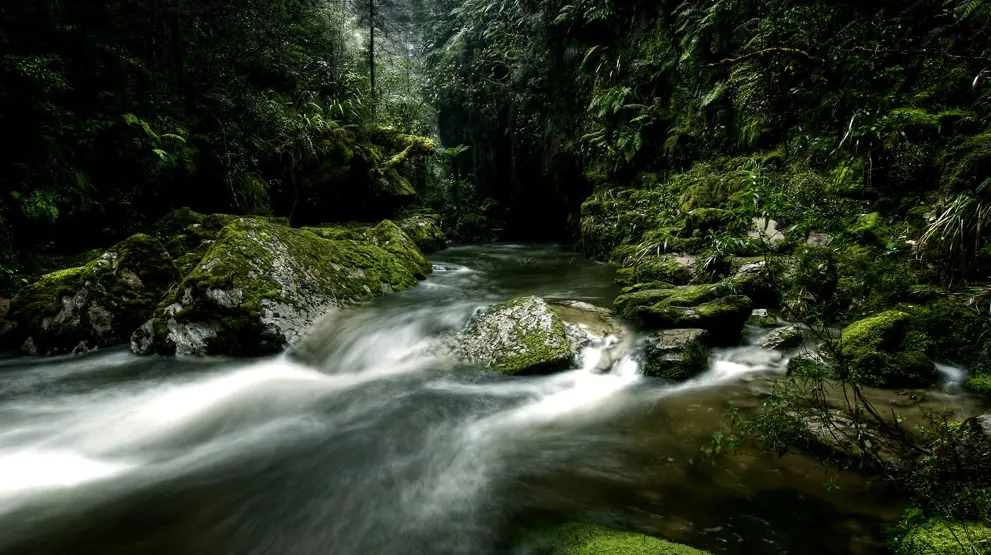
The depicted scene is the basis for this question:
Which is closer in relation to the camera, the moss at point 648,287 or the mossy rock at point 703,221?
the moss at point 648,287

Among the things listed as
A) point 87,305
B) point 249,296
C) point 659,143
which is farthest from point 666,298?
point 659,143

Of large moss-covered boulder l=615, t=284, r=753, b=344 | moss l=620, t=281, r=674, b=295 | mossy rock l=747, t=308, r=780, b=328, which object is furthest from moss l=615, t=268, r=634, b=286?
mossy rock l=747, t=308, r=780, b=328

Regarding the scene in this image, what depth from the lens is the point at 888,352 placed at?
411 centimetres

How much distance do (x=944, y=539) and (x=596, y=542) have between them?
1.51 meters

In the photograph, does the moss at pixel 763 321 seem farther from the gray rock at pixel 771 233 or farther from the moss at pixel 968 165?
the moss at pixel 968 165

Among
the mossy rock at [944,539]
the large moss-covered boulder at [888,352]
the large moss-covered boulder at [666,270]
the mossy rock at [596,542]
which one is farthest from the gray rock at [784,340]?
the mossy rock at [596,542]

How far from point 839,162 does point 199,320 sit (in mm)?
9647

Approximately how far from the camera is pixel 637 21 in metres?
13.8

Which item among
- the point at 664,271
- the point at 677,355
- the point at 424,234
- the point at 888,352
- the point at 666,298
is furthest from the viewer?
the point at 424,234

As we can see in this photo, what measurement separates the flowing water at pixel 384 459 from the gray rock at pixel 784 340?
13cm

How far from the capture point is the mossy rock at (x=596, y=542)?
88.9 inches

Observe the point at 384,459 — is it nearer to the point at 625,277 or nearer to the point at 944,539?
the point at 944,539

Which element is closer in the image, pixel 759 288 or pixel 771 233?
pixel 759 288

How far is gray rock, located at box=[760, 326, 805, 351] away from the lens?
16.5 feet
